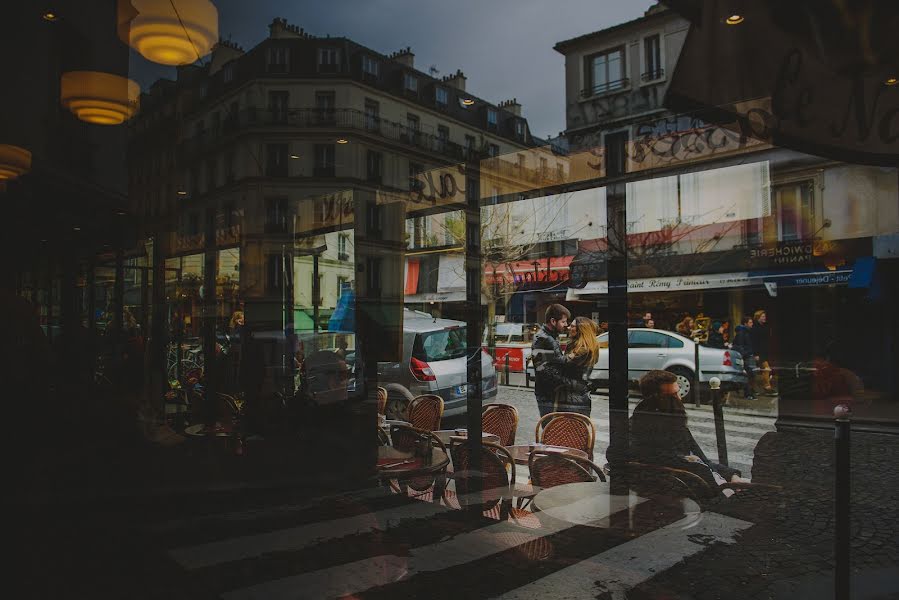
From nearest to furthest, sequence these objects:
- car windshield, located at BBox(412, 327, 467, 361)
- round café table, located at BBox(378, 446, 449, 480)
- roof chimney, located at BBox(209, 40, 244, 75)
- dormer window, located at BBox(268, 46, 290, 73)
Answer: round café table, located at BBox(378, 446, 449, 480) < roof chimney, located at BBox(209, 40, 244, 75) < dormer window, located at BBox(268, 46, 290, 73) < car windshield, located at BBox(412, 327, 467, 361)

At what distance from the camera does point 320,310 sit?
562 cm

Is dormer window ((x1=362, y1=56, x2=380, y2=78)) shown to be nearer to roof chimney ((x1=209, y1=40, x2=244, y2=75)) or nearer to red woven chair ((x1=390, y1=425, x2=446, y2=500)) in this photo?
roof chimney ((x1=209, y1=40, x2=244, y2=75))

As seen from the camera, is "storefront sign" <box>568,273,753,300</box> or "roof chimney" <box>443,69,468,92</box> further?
"storefront sign" <box>568,273,753,300</box>

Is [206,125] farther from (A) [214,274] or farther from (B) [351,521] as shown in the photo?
(B) [351,521]

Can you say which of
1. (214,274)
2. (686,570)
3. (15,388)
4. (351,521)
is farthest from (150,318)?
(686,570)

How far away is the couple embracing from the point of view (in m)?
6.20

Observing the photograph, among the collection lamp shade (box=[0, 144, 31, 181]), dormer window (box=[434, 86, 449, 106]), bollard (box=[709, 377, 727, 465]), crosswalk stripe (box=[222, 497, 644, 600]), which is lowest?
bollard (box=[709, 377, 727, 465])

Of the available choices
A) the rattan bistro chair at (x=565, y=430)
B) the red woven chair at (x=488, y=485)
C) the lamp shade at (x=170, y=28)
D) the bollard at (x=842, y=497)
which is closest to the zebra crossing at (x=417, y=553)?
the red woven chair at (x=488, y=485)

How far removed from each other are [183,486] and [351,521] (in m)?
1.63

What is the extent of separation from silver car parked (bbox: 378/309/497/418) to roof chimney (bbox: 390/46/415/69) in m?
3.13

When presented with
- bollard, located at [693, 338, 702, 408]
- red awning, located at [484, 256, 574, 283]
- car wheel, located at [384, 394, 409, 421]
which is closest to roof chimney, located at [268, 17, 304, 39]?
car wheel, located at [384, 394, 409, 421]

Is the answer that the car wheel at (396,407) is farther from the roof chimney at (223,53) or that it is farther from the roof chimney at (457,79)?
the roof chimney at (223,53)

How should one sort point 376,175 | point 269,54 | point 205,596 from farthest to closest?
1. point 376,175
2. point 269,54
3. point 205,596

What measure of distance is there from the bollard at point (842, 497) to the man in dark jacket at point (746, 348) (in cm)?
845
